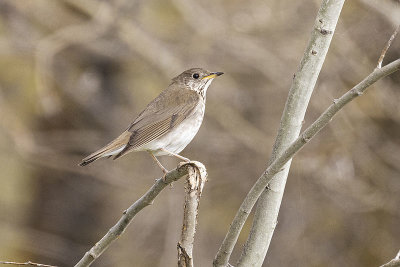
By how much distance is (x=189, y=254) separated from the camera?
10.6 ft

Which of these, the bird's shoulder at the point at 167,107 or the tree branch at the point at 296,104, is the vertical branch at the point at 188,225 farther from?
the bird's shoulder at the point at 167,107

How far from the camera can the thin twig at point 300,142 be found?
281 centimetres

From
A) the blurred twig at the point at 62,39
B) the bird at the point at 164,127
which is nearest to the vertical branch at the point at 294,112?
the bird at the point at 164,127

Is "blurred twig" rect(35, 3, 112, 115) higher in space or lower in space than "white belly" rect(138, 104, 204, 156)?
higher

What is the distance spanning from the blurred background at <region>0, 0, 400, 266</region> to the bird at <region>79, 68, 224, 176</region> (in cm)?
287

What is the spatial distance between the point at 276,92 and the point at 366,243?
2382 mm

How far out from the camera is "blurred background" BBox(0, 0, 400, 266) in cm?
829

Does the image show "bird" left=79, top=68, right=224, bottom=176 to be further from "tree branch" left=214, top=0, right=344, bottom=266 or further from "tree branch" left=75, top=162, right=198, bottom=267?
"tree branch" left=214, top=0, right=344, bottom=266

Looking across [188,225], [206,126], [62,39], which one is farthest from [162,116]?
[206,126]

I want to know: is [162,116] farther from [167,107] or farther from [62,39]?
[62,39]

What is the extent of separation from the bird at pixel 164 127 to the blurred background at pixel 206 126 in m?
2.87

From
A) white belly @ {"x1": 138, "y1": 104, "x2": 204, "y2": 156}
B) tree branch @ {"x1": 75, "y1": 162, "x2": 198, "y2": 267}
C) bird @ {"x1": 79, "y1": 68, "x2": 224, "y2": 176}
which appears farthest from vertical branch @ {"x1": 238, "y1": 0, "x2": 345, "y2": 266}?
white belly @ {"x1": 138, "y1": 104, "x2": 204, "y2": 156}

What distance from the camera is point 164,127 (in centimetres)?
504

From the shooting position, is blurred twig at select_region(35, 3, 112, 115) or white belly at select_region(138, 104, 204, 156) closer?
white belly at select_region(138, 104, 204, 156)
